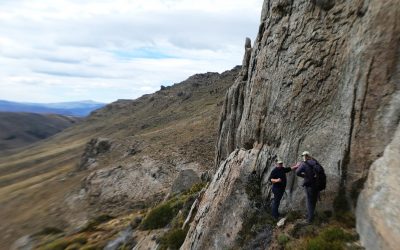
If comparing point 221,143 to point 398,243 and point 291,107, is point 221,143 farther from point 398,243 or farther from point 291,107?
point 398,243

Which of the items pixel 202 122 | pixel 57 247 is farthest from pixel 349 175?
pixel 202 122

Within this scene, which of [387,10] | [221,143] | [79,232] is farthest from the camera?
[79,232]

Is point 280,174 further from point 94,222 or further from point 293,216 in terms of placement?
point 94,222

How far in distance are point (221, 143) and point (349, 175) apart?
18.8m

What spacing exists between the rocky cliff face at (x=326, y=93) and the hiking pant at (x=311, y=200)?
3.20 ft

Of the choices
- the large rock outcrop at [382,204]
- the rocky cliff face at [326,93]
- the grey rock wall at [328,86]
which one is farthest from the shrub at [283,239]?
the large rock outcrop at [382,204]

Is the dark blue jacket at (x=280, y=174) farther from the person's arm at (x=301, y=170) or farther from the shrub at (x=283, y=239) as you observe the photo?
the shrub at (x=283, y=239)

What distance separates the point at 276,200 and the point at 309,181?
120 inches

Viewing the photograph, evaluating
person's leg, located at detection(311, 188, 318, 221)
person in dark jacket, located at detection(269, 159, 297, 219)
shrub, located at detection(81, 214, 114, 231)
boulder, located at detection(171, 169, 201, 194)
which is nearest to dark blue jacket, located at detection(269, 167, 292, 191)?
person in dark jacket, located at detection(269, 159, 297, 219)

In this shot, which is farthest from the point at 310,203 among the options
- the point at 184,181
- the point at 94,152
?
the point at 94,152

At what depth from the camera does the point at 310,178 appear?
2164cm

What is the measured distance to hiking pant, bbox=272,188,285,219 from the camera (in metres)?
23.9

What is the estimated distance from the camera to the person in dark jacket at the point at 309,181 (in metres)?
21.7

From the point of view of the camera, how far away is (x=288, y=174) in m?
25.4
